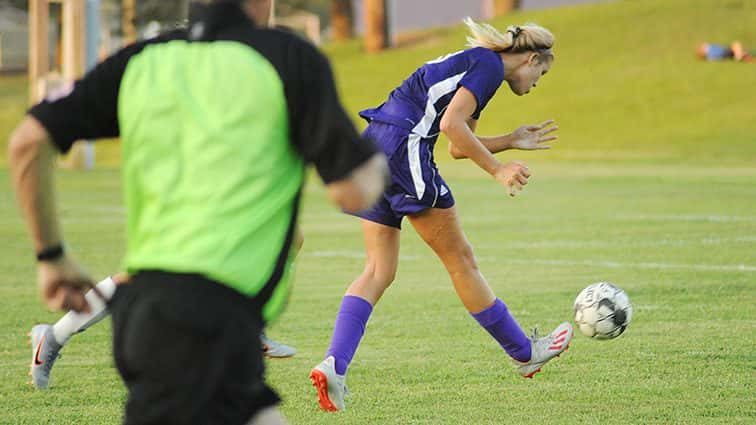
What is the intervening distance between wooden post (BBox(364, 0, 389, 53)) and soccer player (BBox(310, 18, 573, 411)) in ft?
150

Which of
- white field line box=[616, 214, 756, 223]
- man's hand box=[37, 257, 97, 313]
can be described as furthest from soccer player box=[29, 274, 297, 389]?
white field line box=[616, 214, 756, 223]

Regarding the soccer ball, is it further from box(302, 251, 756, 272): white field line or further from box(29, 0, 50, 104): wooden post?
box(29, 0, 50, 104): wooden post

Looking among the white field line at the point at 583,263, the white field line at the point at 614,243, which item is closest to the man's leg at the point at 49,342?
the white field line at the point at 583,263

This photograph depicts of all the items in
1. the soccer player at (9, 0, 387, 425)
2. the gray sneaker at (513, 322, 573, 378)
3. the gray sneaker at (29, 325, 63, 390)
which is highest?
→ the soccer player at (9, 0, 387, 425)

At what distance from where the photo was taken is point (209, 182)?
3.47 metres

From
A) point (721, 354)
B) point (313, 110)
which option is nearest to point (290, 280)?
point (313, 110)

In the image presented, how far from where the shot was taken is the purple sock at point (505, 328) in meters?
7.39

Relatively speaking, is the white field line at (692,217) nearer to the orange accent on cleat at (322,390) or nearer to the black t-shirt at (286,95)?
the orange accent on cleat at (322,390)

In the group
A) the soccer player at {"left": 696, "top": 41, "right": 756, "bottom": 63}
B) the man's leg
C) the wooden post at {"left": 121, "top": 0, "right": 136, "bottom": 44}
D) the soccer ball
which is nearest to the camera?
the man's leg

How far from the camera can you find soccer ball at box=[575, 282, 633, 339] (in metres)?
8.11

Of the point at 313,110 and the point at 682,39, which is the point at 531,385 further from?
the point at 682,39

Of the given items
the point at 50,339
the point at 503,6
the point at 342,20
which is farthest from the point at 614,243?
the point at 342,20

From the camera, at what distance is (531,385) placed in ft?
24.3

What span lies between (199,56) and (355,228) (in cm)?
1390
